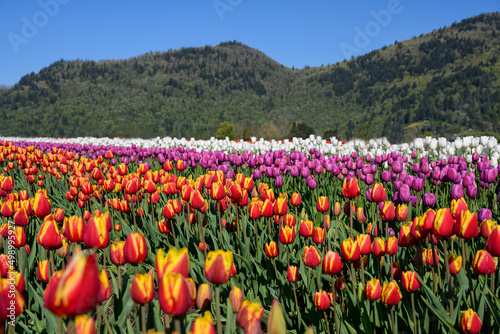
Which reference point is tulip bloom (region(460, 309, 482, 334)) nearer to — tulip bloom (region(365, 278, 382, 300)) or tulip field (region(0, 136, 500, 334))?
tulip field (region(0, 136, 500, 334))

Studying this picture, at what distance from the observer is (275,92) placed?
103 metres

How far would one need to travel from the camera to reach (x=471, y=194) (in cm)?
362

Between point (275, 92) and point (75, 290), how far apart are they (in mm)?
105009

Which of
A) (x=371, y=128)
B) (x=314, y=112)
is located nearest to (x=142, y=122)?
(x=314, y=112)

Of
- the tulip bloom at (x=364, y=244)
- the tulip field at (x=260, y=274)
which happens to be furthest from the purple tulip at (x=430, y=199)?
the tulip bloom at (x=364, y=244)

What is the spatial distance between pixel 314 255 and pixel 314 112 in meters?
86.1

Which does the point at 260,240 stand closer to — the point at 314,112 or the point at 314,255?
the point at 314,255

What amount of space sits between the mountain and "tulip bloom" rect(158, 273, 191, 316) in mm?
57159

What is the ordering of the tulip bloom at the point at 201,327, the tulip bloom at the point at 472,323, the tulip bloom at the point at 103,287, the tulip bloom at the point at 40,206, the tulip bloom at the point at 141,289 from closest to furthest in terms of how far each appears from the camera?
the tulip bloom at the point at 201,327 → the tulip bloom at the point at 141,289 → the tulip bloom at the point at 103,287 → the tulip bloom at the point at 472,323 → the tulip bloom at the point at 40,206

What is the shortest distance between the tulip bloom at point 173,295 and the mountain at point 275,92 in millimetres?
57159

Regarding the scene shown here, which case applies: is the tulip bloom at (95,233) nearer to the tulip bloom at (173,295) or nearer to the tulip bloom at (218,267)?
the tulip bloom at (218,267)

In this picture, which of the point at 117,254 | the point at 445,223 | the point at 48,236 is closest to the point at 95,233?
the point at 117,254

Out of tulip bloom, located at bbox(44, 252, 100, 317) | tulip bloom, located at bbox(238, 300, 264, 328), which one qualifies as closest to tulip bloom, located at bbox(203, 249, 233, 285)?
tulip bloom, located at bbox(238, 300, 264, 328)

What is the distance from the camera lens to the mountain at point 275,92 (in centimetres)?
7031
